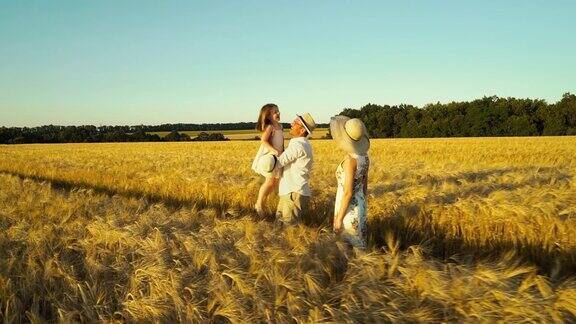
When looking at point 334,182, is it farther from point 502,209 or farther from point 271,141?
point 502,209

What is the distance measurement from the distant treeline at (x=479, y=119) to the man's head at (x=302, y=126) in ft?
212

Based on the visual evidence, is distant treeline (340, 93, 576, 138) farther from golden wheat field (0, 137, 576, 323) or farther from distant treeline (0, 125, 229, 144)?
golden wheat field (0, 137, 576, 323)

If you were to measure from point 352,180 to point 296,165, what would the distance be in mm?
1624

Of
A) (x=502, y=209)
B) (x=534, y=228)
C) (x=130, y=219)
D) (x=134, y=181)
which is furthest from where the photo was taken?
(x=134, y=181)

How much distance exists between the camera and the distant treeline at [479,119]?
61250 mm

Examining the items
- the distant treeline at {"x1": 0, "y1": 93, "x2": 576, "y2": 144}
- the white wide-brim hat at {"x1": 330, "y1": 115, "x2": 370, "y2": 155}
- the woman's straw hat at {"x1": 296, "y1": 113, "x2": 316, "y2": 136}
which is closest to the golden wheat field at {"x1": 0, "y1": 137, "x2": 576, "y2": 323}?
the white wide-brim hat at {"x1": 330, "y1": 115, "x2": 370, "y2": 155}

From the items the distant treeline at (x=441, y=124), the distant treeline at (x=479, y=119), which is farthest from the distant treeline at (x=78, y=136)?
the distant treeline at (x=479, y=119)

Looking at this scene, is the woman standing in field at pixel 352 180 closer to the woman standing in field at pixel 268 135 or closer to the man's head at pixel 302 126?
the man's head at pixel 302 126

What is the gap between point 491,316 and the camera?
228 cm

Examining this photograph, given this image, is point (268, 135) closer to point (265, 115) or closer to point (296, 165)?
point (265, 115)

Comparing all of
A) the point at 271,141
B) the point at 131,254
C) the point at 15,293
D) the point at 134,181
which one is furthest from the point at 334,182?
the point at 15,293

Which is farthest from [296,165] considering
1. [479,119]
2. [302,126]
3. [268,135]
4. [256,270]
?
[479,119]

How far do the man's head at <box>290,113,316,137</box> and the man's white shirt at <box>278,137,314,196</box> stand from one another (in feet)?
0.25

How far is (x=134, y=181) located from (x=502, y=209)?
31.6 ft
